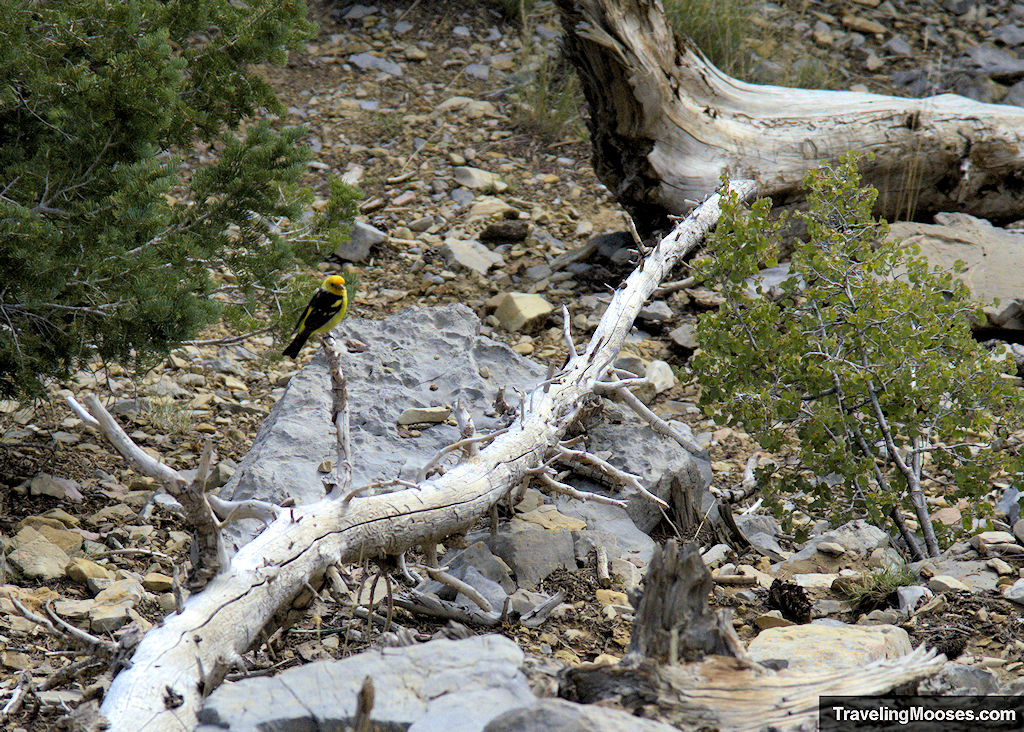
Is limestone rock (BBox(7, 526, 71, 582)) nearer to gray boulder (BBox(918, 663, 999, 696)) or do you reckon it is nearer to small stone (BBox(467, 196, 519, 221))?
gray boulder (BBox(918, 663, 999, 696))

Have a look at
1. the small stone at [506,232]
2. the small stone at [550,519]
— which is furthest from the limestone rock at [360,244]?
the small stone at [550,519]

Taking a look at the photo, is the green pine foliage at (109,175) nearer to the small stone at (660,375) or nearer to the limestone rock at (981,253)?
the small stone at (660,375)

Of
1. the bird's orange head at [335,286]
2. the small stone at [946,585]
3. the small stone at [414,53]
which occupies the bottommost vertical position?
the small stone at [946,585]

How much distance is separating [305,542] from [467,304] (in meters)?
4.07

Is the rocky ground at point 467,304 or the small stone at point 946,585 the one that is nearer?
the rocky ground at point 467,304

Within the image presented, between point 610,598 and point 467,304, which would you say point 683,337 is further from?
point 610,598

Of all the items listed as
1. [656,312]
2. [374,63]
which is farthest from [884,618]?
[374,63]

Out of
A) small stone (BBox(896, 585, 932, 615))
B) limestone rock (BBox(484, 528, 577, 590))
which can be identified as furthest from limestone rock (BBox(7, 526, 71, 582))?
small stone (BBox(896, 585, 932, 615))

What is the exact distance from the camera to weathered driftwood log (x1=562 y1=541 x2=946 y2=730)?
226 centimetres

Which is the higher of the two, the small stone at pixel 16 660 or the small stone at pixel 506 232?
the small stone at pixel 506 232

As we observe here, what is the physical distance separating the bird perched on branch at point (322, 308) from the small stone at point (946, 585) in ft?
9.95

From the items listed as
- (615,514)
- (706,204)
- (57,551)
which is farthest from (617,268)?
(57,551)

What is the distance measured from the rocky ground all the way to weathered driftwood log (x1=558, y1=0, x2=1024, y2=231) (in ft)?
2.58

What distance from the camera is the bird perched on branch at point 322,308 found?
15.6 ft
